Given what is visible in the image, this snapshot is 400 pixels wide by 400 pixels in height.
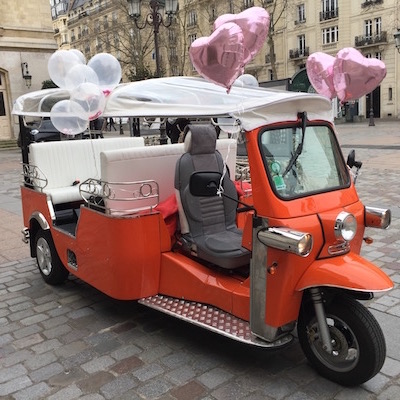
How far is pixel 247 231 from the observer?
341cm

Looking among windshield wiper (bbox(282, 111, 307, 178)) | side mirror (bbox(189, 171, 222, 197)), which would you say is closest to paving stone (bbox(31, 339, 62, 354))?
side mirror (bbox(189, 171, 222, 197))

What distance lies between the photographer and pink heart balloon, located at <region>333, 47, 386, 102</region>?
3549 mm

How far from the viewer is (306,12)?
46.0m

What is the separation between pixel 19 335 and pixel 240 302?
2040 mm

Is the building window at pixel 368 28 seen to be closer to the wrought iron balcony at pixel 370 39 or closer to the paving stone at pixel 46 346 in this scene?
the wrought iron balcony at pixel 370 39

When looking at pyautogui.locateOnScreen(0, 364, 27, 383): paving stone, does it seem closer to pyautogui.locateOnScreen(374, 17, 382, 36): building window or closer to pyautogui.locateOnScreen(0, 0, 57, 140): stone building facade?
pyautogui.locateOnScreen(0, 0, 57, 140): stone building facade

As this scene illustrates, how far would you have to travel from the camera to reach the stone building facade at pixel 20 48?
26359 mm

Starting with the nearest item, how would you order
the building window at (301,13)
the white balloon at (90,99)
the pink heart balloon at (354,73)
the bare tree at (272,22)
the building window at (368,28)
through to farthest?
the pink heart balloon at (354,73)
the white balloon at (90,99)
the bare tree at (272,22)
the building window at (368,28)
the building window at (301,13)

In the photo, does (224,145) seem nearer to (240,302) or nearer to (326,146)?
(326,146)

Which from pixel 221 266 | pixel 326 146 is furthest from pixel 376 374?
pixel 326 146

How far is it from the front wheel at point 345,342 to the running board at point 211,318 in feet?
0.58

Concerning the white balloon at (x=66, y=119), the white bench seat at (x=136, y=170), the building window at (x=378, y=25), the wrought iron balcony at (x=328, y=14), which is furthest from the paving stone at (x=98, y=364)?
the wrought iron balcony at (x=328, y=14)

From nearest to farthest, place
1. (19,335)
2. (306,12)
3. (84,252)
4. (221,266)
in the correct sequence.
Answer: (221,266) < (19,335) < (84,252) < (306,12)

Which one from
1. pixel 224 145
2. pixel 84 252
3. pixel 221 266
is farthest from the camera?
pixel 224 145
